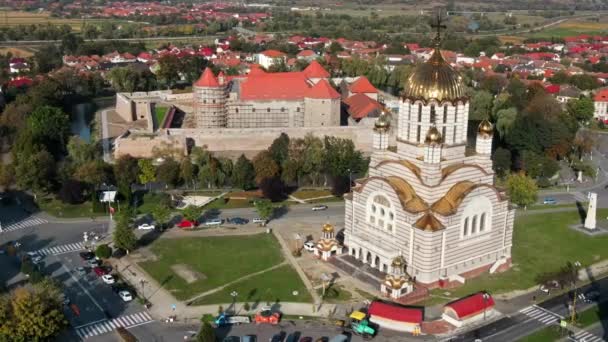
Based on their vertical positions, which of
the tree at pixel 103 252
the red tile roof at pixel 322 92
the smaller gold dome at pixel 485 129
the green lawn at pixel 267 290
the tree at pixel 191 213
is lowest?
the green lawn at pixel 267 290

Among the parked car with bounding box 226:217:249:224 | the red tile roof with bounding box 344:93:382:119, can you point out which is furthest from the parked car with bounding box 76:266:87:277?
the red tile roof with bounding box 344:93:382:119

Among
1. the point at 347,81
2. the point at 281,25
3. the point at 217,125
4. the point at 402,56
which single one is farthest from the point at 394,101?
the point at 281,25

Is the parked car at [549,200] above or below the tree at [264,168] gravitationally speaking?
below

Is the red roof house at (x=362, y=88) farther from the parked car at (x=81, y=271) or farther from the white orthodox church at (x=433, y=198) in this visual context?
the parked car at (x=81, y=271)

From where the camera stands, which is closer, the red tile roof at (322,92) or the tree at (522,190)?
the tree at (522,190)

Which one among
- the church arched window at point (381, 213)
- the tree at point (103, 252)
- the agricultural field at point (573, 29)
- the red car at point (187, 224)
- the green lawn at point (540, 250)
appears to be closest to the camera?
the green lawn at point (540, 250)

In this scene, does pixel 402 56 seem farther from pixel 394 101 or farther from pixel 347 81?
pixel 394 101

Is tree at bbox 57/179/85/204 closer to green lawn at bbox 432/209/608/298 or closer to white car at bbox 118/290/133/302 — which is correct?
white car at bbox 118/290/133/302

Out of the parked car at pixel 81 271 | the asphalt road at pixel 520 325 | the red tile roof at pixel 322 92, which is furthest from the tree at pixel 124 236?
the red tile roof at pixel 322 92

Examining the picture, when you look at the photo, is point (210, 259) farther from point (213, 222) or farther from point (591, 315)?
point (591, 315)
